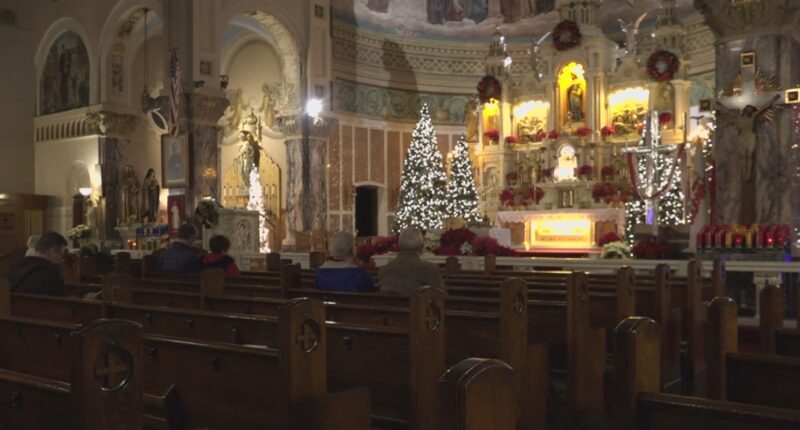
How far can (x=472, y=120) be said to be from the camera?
22.3 m

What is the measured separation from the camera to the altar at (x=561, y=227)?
745 inches

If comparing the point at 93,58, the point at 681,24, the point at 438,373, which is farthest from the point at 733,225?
the point at 93,58

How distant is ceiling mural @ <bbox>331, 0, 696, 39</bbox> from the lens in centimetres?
2234

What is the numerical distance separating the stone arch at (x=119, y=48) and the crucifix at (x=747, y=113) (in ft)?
44.3

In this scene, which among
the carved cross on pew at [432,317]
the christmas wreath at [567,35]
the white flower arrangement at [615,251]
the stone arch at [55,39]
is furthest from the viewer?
the christmas wreath at [567,35]

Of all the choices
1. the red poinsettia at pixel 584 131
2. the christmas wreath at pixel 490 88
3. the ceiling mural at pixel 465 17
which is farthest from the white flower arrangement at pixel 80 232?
the red poinsettia at pixel 584 131

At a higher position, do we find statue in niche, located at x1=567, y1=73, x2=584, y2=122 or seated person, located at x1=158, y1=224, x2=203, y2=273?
statue in niche, located at x1=567, y1=73, x2=584, y2=122

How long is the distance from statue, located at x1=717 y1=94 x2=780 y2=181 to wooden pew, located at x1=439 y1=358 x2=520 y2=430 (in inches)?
383

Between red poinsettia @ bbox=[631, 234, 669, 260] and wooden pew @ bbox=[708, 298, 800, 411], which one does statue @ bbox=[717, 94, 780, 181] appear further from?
wooden pew @ bbox=[708, 298, 800, 411]

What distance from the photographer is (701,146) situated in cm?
1630

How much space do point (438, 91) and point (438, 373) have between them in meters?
19.9

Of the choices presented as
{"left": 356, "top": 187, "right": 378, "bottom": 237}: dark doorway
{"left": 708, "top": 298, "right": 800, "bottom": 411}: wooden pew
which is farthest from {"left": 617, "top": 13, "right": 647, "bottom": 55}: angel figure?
{"left": 708, "top": 298, "right": 800, "bottom": 411}: wooden pew

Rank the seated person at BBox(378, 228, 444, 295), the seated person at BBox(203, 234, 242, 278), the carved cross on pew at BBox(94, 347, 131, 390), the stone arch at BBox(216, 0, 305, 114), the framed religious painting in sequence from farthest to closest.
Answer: the stone arch at BBox(216, 0, 305, 114), the framed religious painting, the seated person at BBox(203, 234, 242, 278), the seated person at BBox(378, 228, 444, 295), the carved cross on pew at BBox(94, 347, 131, 390)

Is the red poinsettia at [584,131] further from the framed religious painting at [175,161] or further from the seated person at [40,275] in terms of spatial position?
the seated person at [40,275]
